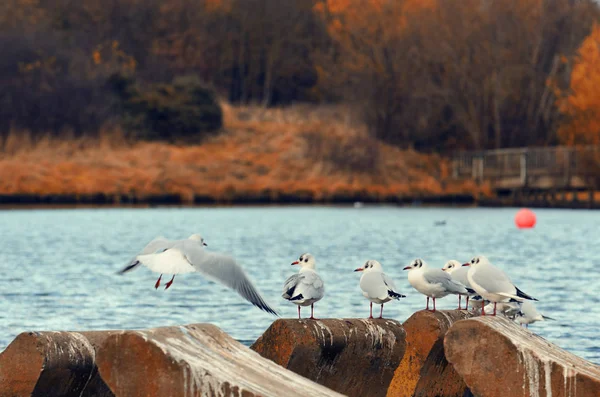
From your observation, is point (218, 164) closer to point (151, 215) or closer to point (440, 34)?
point (151, 215)

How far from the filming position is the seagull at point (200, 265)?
9750mm

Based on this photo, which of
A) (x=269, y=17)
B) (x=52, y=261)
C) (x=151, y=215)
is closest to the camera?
(x=52, y=261)

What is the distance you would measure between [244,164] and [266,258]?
102 ft

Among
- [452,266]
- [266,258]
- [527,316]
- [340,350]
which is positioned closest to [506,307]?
[452,266]

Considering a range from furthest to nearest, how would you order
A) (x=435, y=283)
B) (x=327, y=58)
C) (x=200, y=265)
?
(x=327, y=58)
(x=435, y=283)
(x=200, y=265)

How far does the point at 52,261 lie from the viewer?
30234 millimetres

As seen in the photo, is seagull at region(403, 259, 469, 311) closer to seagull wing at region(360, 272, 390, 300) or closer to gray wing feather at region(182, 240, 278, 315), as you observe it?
seagull wing at region(360, 272, 390, 300)

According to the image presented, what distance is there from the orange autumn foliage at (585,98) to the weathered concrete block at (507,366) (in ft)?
155

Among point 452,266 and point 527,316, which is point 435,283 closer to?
point 452,266

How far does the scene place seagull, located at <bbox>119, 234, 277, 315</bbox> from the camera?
32.0ft

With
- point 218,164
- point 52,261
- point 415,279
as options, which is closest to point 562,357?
point 415,279

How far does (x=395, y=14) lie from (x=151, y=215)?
61.5ft

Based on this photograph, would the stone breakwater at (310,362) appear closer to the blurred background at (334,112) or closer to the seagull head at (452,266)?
the seagull head at (452,266)

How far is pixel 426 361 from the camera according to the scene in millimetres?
10273
